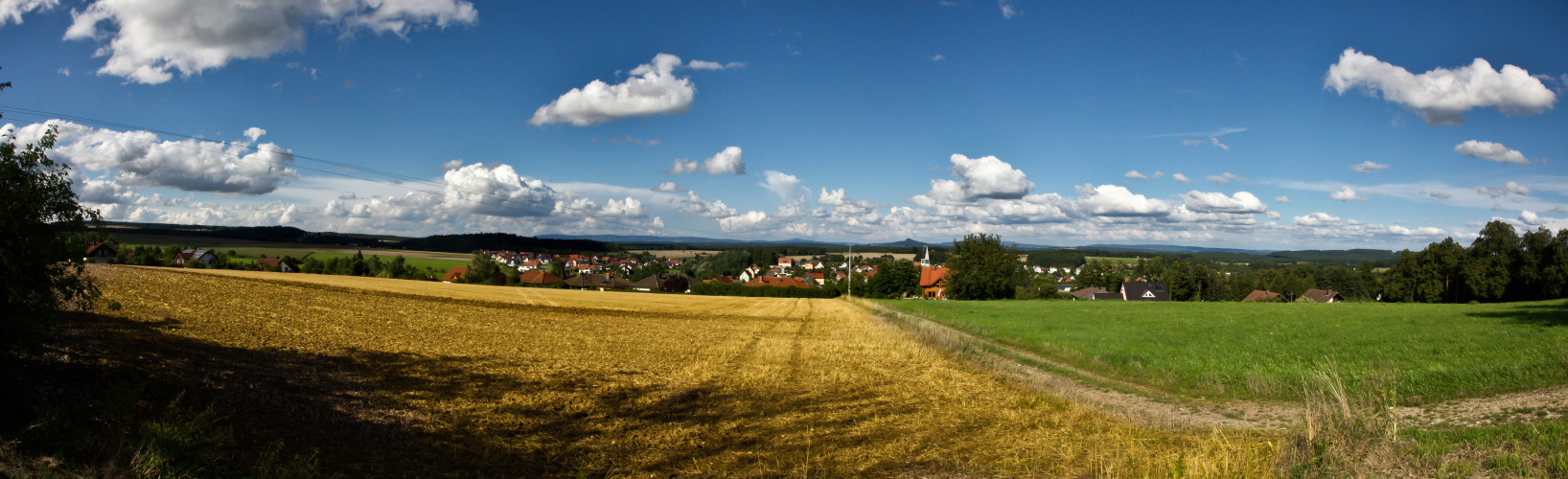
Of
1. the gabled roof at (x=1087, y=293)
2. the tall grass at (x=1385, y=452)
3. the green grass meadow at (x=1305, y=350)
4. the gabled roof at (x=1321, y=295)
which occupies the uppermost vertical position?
the tall grass at (x=1385, y=452)

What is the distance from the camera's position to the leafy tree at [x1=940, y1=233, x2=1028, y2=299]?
76625 millimetres

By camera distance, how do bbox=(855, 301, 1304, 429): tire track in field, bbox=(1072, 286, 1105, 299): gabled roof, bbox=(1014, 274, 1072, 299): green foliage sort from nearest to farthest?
bbox=(855, 301, 1304, 429): tire track in field, bbox=(1014, 274, 1072, 299): green foliage, bbox=(1072, 286, 1105, 299): gabled roof

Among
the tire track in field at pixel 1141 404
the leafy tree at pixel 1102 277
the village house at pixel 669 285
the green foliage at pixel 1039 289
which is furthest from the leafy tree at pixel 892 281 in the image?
the tire track in field at pixel 1141 404

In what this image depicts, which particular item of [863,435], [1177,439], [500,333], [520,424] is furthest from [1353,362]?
[500,333]

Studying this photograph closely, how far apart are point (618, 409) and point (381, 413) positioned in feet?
10.8

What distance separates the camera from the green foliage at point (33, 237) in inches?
274

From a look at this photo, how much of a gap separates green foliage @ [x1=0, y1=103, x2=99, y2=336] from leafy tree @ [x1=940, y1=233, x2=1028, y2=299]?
75.4 m

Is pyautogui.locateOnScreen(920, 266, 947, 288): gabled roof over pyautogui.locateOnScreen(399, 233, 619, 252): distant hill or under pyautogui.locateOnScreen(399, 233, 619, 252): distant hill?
under

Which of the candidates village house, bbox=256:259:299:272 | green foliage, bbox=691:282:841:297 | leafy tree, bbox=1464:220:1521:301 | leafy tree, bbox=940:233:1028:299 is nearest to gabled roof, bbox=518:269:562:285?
green foliage, bbox=691:282:841:297

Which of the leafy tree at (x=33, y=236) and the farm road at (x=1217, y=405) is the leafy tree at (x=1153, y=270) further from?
the leafy tree at (x=33, y=236)

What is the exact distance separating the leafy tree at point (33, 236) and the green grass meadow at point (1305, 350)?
15649 millimetres

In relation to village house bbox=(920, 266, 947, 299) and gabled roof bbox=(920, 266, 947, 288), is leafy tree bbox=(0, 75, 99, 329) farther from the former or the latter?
gabled roof bbox=(920, 266, 947, 288)

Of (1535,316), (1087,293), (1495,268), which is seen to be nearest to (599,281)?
(1087,293)

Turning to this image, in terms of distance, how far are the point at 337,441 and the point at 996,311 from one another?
40562 mm
